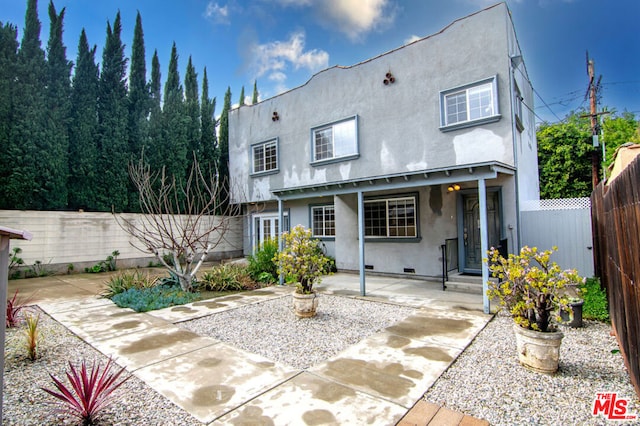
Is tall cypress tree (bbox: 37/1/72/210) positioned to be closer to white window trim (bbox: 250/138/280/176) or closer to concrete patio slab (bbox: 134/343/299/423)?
white window trim (bbox: 250/138/280/176)

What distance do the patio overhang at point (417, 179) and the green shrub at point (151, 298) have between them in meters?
4.02

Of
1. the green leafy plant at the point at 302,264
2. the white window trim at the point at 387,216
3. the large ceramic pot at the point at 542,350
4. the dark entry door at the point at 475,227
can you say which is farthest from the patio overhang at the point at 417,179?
the large ceramic pot at the point at 542,350

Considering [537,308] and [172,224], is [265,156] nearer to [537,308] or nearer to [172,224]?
[172,224]

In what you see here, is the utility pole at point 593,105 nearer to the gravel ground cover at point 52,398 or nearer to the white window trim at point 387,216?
the white window trim at point 387,216

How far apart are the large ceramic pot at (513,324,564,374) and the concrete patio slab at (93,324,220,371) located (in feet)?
13.3

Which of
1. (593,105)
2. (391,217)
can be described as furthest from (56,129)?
(593,105)

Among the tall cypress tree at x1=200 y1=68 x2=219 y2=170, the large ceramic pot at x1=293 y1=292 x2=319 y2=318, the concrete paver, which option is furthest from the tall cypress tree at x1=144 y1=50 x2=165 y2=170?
the large ceramic pot at x1=293 y1=292 x2=319 y2=318

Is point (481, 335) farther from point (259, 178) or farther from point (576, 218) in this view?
point (259, 178)

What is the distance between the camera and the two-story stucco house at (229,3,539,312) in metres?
7.98

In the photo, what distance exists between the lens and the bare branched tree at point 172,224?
8.21 metres

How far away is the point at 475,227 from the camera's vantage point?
8805mm

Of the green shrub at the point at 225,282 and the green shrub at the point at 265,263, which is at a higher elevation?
the green shrub at the point at 265,263

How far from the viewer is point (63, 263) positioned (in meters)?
11.7

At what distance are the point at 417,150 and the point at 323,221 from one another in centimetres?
462
